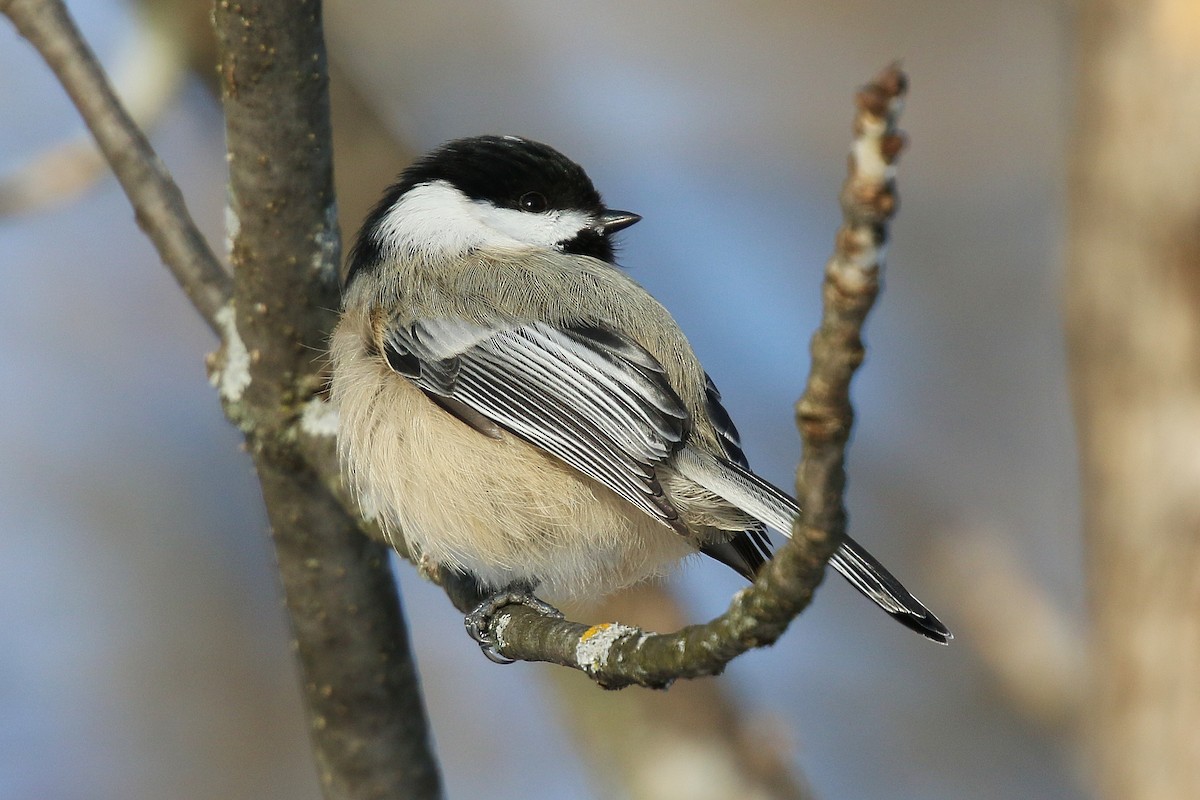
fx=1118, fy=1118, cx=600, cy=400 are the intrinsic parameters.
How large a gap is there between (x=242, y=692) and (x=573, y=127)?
7.68 ft

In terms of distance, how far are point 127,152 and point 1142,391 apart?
6.54 ft

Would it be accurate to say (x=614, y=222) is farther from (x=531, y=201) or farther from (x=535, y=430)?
(x=535, y=430)

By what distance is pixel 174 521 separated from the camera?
14.3 feet

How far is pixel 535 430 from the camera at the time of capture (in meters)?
1.87

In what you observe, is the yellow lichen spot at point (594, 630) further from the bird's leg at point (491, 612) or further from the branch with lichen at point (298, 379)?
the branch with lichen at point (298, 379)

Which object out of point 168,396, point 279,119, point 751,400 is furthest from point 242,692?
point 279,119

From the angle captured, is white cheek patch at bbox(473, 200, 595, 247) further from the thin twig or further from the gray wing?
the thin twig

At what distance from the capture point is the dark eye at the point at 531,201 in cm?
236

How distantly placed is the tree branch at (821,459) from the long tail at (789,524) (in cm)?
22

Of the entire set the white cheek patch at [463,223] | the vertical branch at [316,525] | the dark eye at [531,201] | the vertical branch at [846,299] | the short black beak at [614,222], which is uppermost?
the short black beak at [614,222]

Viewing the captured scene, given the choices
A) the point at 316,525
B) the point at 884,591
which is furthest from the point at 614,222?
the point at 884,591

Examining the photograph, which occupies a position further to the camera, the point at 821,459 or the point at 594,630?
the point at 594,630

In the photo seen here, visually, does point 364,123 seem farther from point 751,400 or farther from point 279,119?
point 751,400

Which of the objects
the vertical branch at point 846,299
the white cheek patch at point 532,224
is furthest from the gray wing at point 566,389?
the vertical branch at point 846,299
